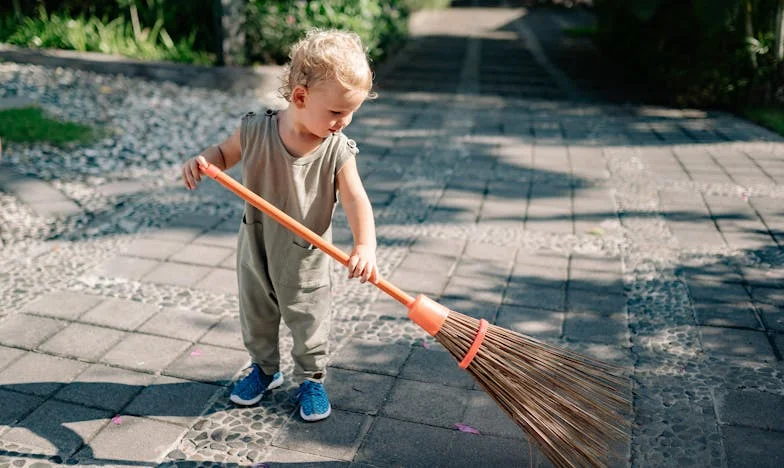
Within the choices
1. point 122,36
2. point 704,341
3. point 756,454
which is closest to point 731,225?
point 704,341

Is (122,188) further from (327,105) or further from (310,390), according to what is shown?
(327,105)

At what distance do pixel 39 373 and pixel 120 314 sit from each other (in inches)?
20.5

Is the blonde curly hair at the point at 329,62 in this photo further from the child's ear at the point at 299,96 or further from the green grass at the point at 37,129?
the green grass at the point at 37,129

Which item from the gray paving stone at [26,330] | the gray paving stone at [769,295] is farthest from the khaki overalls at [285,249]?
the gray paving stone at [769,295]

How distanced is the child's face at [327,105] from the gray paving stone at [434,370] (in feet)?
3.70

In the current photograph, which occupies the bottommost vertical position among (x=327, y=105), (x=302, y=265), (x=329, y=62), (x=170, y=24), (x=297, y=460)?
(x=297, y=460)

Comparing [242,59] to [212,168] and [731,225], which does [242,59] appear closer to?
[731,225]

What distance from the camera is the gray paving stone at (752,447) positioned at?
2314mm

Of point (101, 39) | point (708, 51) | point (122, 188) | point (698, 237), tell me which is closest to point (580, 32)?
point (708, 51)

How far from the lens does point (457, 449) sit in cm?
239

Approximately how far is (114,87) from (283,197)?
18.2 feet

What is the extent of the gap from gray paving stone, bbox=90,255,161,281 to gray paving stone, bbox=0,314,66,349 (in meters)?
0.51

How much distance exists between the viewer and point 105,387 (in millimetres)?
2682

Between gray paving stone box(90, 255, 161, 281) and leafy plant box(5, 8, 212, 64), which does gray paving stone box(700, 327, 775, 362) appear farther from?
leafy plant box(5, 8, 212, 64)
